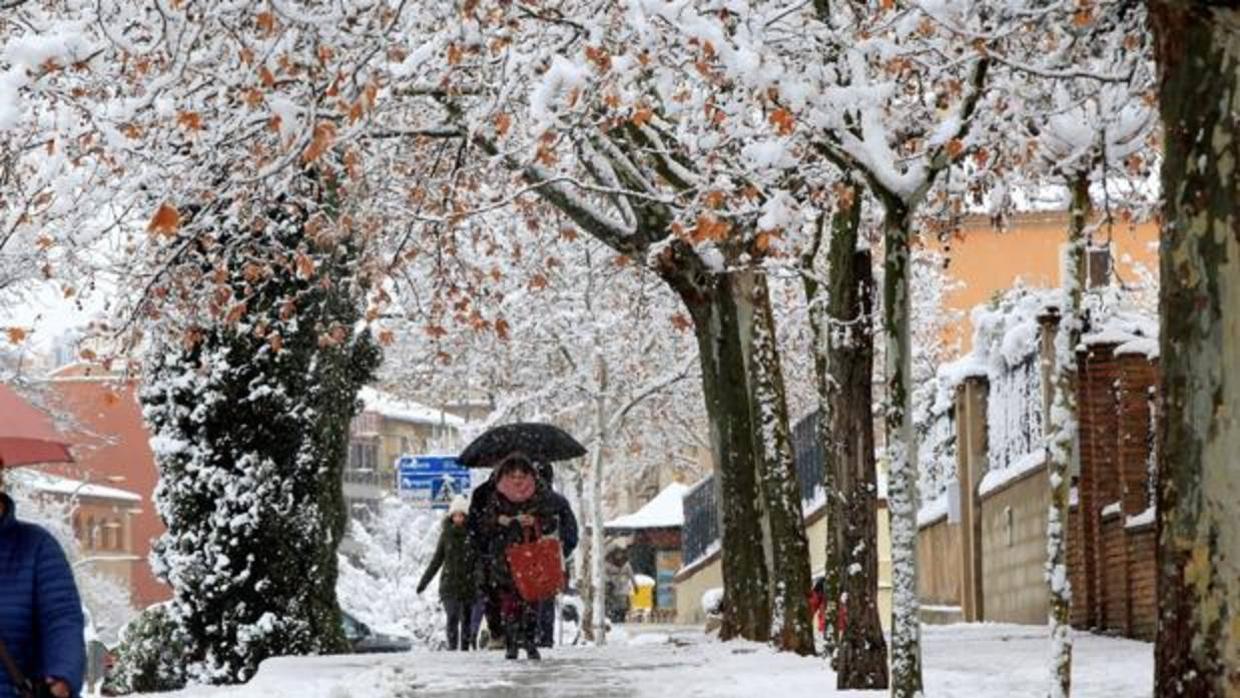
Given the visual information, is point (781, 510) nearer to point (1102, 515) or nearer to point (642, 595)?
point (1102, 515)

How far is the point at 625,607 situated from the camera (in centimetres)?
7594

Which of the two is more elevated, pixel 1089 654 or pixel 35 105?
pixel 35 105

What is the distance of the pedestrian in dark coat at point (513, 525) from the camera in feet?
65.6

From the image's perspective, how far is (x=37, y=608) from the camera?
7.47 metres

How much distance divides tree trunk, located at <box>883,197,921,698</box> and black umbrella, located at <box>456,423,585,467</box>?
8954 millimetres

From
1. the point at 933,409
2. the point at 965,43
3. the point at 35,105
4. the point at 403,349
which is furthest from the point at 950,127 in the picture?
the point at 403,349

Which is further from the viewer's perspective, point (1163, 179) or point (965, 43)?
point (965, 43)

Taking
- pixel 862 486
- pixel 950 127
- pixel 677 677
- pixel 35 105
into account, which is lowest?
pixel 677 677

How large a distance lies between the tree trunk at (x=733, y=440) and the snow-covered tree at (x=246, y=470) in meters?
2.97

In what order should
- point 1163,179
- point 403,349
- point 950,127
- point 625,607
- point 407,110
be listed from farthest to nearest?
1. point 625,607
2. point 403,349
3. point 407,110
4. point 950,127
5. point 1163,179

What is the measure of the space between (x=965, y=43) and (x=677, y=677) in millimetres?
6263

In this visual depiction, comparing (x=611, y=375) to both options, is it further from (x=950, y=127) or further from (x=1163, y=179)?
(x=1163, y=179)

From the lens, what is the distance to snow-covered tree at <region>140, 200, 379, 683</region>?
68.3ft

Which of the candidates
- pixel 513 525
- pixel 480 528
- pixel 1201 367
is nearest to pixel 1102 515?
pixel 513 525
